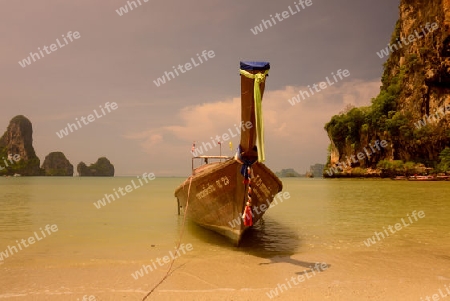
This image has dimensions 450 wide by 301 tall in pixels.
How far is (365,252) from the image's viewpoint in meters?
6.38

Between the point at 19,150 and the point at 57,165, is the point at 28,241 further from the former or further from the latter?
the point at 57,165

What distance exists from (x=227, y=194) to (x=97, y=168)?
193 m

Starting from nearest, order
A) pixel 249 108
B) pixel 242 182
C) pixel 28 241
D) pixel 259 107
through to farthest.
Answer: pixel 259 107, pixel 249 108, pixel 242 182, pixel 28 241

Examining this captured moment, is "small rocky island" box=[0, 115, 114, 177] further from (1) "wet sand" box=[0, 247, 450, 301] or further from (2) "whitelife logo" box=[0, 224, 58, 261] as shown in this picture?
(1) "wet sand" box=[0, 247, 450, 301]

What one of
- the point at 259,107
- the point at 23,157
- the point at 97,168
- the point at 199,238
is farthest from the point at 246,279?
the point at 97,168

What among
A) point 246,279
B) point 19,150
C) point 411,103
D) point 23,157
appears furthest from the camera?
point 19,150

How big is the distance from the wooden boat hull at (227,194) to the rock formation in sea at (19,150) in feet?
520

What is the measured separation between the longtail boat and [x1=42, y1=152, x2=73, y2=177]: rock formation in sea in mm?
184298

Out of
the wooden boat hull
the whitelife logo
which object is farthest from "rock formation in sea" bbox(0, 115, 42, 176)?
the wooden boat hull

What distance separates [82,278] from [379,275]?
4.97 metres

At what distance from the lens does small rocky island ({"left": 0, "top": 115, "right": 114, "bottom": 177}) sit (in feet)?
453

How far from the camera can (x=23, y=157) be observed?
145 meters

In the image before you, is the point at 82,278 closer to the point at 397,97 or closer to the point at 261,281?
the point at 261,281

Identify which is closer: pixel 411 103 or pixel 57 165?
pixel 411 103
